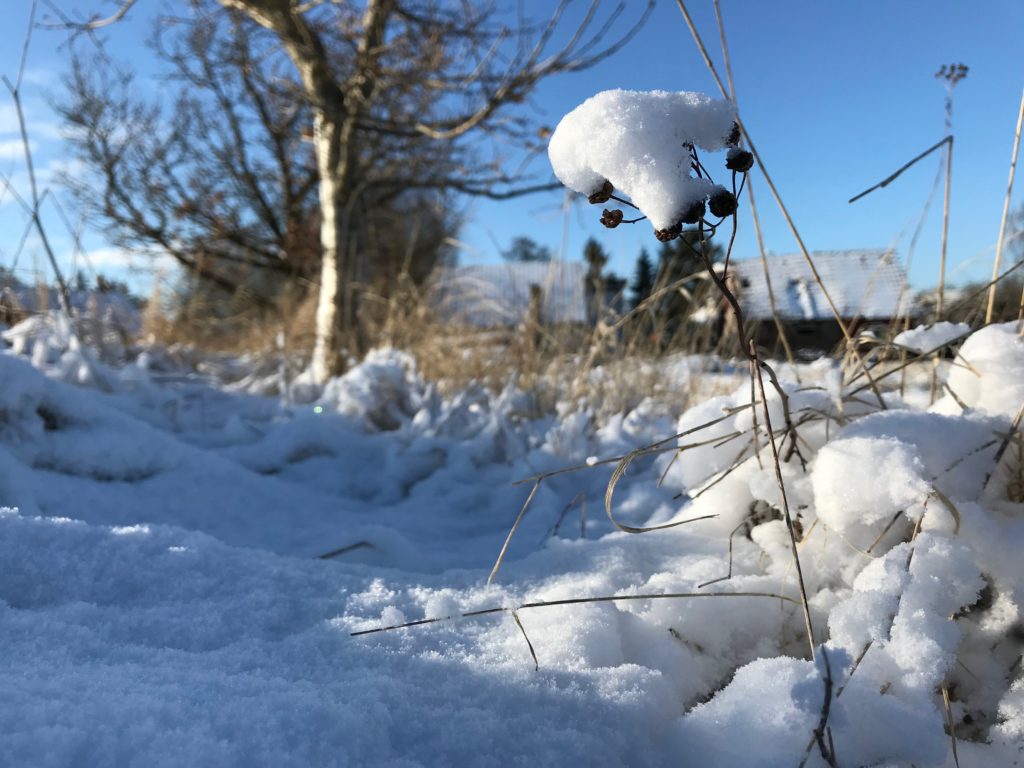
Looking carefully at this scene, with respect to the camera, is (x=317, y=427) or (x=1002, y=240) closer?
(x=1002, y=240)

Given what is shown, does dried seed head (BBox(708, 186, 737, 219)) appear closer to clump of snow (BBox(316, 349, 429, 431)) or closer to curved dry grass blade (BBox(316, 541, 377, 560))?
curved dry grass blade (BBox(316, 541, 377, 560))

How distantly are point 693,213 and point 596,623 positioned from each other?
453mm

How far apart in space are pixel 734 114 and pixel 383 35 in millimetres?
4705

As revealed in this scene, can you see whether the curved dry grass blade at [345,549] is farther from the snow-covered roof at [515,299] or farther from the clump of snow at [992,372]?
the snow-covered roof at [515,299]

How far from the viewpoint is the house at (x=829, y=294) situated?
1.38 m

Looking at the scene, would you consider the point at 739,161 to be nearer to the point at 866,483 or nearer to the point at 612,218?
the point at 612,218

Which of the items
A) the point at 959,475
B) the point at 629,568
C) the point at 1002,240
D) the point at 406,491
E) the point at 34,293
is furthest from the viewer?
the point at 34,293

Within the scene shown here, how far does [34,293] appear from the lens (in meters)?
3.99

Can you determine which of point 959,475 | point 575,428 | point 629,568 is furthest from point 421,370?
point 959,475

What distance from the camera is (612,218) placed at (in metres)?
0.58

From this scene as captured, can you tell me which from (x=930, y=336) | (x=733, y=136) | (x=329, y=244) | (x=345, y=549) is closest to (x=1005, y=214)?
(x=930, y=336)

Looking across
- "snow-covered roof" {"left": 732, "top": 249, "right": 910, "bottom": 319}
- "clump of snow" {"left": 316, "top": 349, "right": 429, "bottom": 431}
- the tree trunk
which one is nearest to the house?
"snow-covered roof" {"left": 732, "top": 249, "right": 910, "bottom": 319}

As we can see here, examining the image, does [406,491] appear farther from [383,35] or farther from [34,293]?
[383,35]

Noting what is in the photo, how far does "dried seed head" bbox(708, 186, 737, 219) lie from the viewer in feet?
1.78
